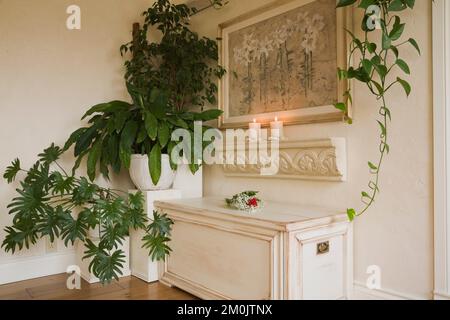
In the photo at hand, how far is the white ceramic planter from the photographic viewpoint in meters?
2.32

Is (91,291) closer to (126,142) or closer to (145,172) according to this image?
(145,172)

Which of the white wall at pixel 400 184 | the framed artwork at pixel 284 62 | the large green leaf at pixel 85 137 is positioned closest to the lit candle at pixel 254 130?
the framed artwork at pixel 284 62

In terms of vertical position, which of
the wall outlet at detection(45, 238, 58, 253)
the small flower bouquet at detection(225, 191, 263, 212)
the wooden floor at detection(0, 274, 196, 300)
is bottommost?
the wooden floor at detection(0, 274, 196, 300)

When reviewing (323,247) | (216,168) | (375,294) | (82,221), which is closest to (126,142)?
(82,221)

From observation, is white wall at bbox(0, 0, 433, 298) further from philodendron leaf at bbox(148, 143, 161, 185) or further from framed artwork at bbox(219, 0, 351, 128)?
philodendron leaf at bbox(148, 143, 161, 185)

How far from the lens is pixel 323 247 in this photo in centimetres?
170

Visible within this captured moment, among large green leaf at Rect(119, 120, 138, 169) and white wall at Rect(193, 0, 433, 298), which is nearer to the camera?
white wall at Rect(193, 0, 433, 298)

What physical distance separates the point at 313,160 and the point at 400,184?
47cm

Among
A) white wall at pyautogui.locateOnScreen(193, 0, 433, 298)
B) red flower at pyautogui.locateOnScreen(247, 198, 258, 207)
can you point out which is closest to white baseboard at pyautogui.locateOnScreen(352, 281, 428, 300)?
white wall at pyautogui.locateOnScreen(193, 0, 433, 298)

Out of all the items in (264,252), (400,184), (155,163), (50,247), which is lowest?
(50,247)

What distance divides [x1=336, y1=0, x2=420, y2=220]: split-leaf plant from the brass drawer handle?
6.8 inches

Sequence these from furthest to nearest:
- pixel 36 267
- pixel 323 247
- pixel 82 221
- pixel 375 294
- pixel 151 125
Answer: pixel 36 267 → pixel 151 125 → pixel 82 221 → pixel 375 294 → pixel 323 247

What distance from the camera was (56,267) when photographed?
8.27 feet

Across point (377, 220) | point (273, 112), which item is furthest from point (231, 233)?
point (273, 112)
